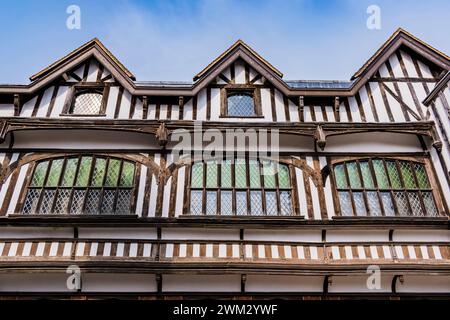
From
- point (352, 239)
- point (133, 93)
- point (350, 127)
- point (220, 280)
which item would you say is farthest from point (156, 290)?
point (350, 127)

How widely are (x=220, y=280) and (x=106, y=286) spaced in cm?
230

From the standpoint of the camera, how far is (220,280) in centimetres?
795

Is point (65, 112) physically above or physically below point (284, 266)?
above

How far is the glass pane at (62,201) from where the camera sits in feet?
28.3

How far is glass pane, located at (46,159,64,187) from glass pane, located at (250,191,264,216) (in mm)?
4518

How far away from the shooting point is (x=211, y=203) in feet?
29.0

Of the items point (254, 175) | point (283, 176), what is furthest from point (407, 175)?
point (254, 175)

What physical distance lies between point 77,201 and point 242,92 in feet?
16.8

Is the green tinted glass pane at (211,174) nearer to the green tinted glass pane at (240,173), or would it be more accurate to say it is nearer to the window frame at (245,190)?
the window frame at (245,190)

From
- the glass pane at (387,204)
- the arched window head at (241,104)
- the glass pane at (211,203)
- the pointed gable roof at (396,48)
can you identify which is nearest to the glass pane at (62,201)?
the glass pane at (211,203)

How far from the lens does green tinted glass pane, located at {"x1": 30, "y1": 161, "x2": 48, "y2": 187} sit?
29.7 ft

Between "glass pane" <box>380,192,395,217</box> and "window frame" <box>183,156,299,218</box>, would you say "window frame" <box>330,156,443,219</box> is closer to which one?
"glass pane" <box>380,192,395,217</box>

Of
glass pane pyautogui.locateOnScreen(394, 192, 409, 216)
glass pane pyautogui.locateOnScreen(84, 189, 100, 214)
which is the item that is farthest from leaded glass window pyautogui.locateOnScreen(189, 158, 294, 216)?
glass pane pyautogui.locateOnScreen(394, 192, 409, 216)

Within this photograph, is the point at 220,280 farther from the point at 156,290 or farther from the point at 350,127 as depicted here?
the point at 350,127
